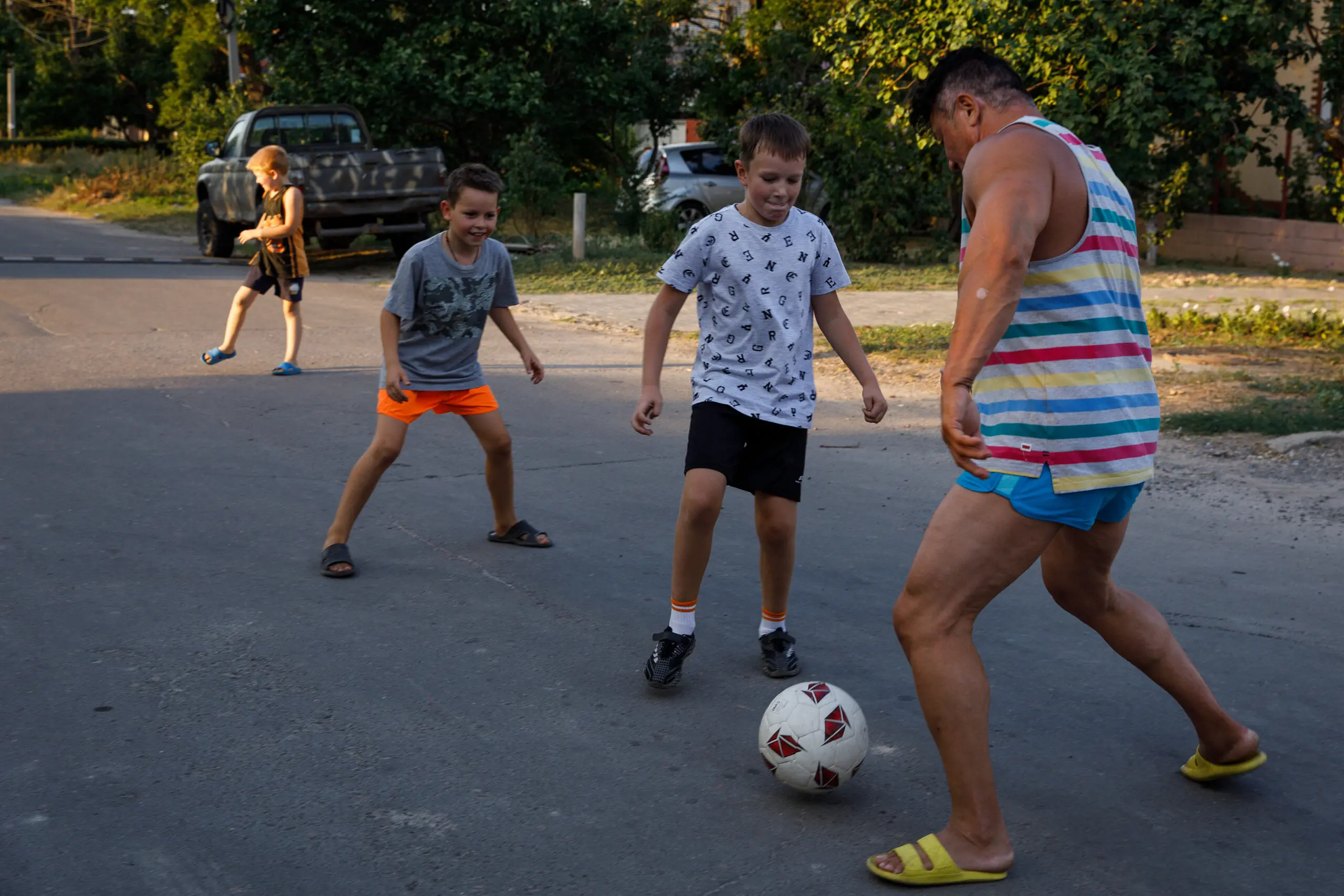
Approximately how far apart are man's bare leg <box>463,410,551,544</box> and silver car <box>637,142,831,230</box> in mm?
14860

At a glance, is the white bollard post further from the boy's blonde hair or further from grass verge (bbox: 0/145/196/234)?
grass verge (bbox: 0/145/196/234)

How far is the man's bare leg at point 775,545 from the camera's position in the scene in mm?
4410

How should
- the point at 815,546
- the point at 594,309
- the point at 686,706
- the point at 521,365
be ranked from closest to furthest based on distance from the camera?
the point at 686,706 → the point at 815,546 → the point at 521,365 → the point at 594,309

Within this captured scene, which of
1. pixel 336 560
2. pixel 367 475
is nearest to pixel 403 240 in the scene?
pixel 367 475

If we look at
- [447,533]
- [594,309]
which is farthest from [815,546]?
[594,309]

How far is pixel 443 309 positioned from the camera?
226 inches

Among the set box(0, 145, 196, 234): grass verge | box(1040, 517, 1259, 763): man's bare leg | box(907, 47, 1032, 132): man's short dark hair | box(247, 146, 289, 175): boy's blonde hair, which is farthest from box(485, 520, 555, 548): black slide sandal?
box(0, 145, 196, 234): grass verge

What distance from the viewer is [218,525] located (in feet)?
20.4

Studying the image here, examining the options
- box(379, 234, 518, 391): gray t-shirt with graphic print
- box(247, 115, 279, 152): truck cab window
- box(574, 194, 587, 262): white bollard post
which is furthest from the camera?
box(247, 115, 279, 152): truck cab window

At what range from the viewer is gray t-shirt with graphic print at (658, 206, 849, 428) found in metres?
4.34

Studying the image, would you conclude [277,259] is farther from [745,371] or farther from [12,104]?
[12,104]

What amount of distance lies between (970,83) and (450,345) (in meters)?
3.20

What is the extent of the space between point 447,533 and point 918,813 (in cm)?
320

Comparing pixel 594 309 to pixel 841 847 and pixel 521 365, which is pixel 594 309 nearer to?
pixel 521 365
